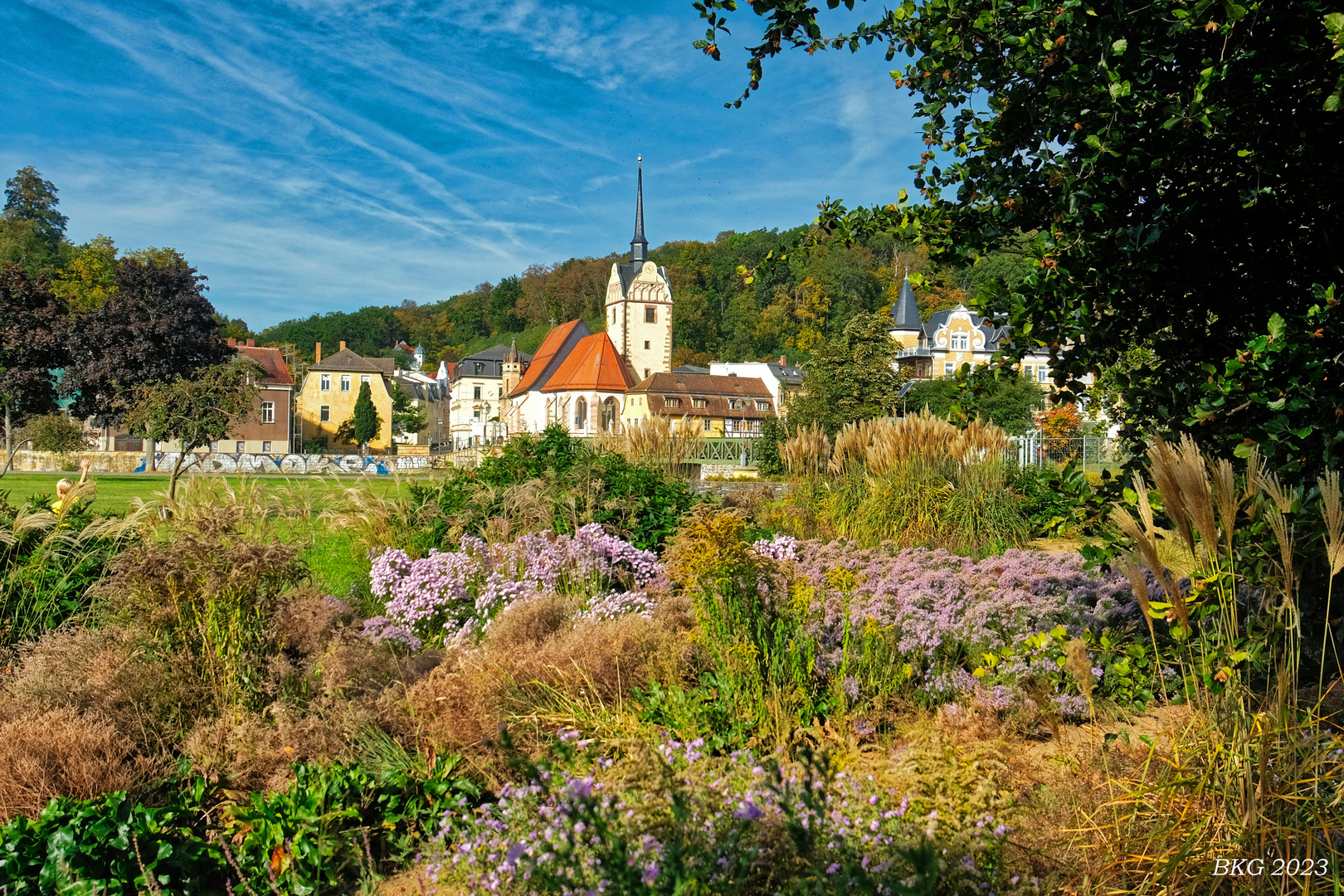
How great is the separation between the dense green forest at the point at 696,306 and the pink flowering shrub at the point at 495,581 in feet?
173

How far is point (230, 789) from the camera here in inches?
128

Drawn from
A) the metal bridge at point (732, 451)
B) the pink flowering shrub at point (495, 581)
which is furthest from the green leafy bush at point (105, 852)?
the metal bridge at point (732, 451)

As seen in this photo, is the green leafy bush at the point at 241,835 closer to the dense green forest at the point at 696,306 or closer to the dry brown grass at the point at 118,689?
the dry brown grass at the point at 118,689

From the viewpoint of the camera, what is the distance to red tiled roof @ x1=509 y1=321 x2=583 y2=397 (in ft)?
218

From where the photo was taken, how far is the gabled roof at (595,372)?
61.0 m

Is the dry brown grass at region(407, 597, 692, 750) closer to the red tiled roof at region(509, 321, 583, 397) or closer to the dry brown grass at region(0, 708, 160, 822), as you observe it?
the dry brown grass at region(0, 708, 160, 822)

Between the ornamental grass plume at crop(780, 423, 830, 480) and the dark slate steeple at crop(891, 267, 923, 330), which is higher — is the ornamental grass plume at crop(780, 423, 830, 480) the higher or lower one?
the lower one

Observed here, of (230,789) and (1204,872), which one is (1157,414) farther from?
(230,789)

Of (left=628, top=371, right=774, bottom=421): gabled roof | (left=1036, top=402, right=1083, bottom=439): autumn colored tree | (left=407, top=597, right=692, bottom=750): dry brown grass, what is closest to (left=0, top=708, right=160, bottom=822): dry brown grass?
(left=407, top=597, right=692, bottom=750): dry brown grass

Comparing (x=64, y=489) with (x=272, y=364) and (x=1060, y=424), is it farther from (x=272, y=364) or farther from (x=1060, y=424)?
(x=272, y=364)

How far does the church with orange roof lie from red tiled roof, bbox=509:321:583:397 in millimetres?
61

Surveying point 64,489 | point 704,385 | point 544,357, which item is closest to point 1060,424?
point 64,489

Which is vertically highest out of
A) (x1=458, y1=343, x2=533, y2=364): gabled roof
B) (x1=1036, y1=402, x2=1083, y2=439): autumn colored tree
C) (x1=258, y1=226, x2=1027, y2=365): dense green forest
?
(x1=258, y1=226, x2=1027, y2=365): dense green forest

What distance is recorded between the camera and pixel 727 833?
2.15 meters
